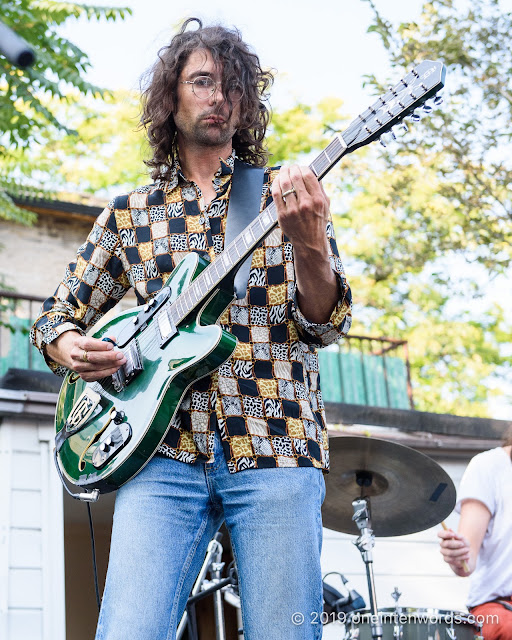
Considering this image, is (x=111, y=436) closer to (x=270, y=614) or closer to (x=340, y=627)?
(x=270, y=614)

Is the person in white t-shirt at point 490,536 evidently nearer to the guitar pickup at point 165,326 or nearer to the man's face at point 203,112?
the guitar pickup at point 165,326

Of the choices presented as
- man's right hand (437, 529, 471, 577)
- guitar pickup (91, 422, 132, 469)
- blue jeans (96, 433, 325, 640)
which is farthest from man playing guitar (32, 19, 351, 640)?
man's right hand (437, 529, 471, 577)

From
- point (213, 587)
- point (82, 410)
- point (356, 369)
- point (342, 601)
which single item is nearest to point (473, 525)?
point (342, 601)

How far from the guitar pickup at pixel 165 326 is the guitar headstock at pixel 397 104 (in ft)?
2.17

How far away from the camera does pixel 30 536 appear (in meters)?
5.82

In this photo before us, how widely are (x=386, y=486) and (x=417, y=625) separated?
2.50 ft

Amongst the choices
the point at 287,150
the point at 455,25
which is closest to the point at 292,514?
the point at 455,25

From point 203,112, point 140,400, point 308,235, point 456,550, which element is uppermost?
point 203,112

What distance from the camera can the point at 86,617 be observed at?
7.46 m

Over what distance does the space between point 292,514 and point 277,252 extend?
0.74 metres

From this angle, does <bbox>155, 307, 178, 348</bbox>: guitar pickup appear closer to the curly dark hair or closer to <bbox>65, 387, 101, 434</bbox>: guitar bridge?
<bbox>65, 387, 101, 434</bbox>: guitar bridge

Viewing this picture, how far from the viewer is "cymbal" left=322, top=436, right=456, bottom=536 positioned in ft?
13.2

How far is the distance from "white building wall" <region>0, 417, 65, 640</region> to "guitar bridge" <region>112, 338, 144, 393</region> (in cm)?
375

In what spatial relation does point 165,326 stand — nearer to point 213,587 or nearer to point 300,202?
point 300,202
